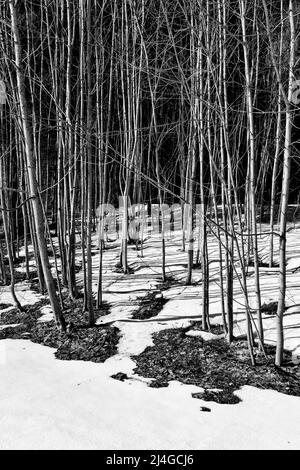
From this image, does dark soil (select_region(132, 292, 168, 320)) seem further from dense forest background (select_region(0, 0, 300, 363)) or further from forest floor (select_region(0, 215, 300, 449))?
dense forest background (select_region(0, 0, 300, 363))

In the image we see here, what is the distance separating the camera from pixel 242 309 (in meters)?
4.49

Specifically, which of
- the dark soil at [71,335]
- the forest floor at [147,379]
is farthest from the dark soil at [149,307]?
the dark soil at [71,335]

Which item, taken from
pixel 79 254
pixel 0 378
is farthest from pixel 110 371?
pixel 79 254

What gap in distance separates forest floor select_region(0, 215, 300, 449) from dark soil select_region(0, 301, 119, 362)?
14 mm

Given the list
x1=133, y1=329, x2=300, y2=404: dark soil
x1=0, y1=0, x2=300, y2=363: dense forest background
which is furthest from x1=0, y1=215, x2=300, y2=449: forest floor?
x1=0, y1=0, x2=300, y2=363: dense forest background

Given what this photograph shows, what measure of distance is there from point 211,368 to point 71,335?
1650 millimetres

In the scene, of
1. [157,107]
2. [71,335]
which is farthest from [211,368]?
[157,107]

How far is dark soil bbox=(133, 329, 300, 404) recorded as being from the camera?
3.09 metres

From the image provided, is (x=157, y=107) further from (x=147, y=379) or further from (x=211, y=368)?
(x=147, y=379)

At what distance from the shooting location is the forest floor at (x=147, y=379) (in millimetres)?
2508

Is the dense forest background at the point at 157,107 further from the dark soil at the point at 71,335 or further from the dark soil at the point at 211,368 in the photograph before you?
the dark soil at the point at 211,368

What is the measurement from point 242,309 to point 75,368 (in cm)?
195

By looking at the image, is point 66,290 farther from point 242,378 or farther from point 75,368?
point 242,378

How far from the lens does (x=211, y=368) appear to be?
346cm
